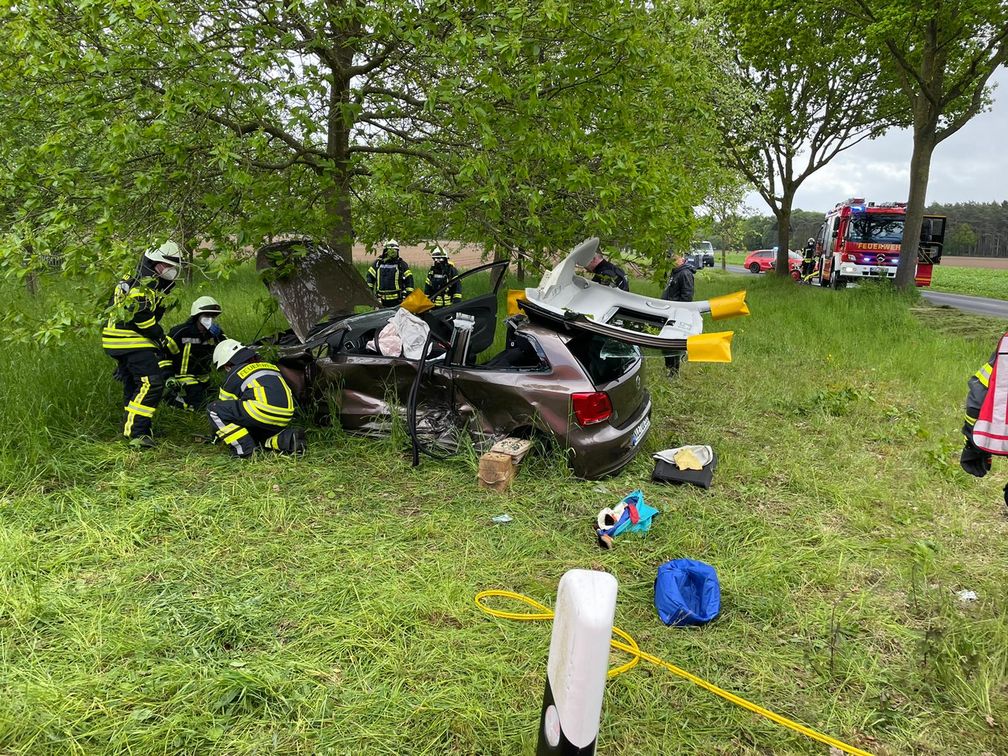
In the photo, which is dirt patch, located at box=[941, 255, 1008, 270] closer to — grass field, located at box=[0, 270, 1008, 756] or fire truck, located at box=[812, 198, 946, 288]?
fire truck, located at box=[812, 198, 946, 288]

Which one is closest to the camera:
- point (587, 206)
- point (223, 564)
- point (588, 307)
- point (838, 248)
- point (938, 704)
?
point (938, 704)

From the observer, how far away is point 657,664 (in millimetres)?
2529

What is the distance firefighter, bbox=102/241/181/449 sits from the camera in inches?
182

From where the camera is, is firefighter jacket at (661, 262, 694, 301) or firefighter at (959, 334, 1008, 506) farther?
firefighter jacket at (661, 262, 694, 301)

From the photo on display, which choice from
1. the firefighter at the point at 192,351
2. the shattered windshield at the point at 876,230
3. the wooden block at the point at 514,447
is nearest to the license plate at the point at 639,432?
the wooden block at the point at 514,447

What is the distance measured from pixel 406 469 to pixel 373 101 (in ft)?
12.1

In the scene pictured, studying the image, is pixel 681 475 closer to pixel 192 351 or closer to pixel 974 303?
pixel 192 351

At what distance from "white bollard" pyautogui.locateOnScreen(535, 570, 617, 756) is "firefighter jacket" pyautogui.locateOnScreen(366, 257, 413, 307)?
905 cm

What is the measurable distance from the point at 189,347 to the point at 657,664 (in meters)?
4.82

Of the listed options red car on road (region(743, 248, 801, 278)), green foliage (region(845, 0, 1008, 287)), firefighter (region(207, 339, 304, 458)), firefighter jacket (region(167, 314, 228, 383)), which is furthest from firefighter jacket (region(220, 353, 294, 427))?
red car on road (region(743, 248, 801, 278))

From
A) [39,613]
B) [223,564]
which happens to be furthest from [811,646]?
[39,613]

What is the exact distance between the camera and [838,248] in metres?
17.5

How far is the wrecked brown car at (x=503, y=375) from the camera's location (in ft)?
13.3

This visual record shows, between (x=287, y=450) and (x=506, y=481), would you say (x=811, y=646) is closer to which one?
(x=506, y=481)
